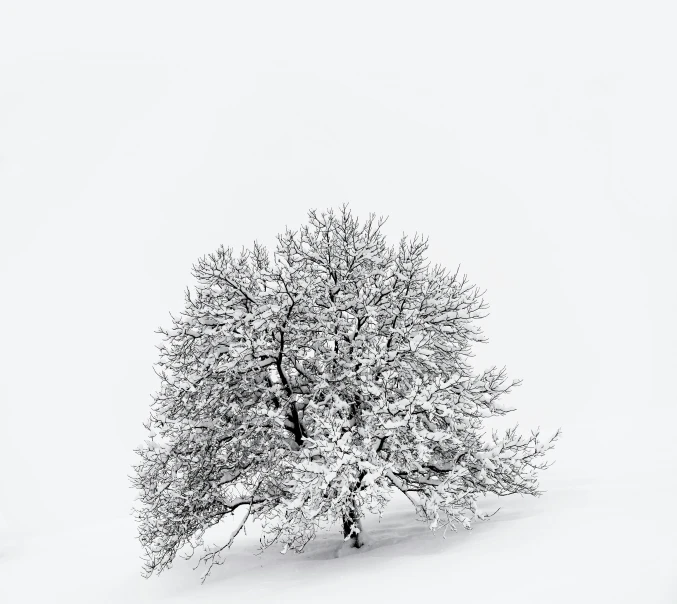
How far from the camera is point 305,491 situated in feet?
35.7

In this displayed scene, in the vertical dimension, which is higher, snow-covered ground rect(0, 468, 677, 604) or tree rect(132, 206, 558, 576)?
tree rect(132, 206, 558, 576)

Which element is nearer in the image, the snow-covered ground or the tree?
the snow-covered ground

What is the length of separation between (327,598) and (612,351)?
120404 mm

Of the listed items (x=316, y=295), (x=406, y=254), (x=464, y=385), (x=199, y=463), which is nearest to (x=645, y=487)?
(x=464, y=385)

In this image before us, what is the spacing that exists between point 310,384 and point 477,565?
5638mm

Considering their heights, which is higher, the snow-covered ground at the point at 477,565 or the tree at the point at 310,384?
the tree at the point at 310,384

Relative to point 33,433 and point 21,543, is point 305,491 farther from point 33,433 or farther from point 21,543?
point 33,433

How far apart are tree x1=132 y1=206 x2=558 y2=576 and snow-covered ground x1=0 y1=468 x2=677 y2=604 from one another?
84cm

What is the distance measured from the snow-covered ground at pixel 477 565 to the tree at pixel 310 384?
2.74ft

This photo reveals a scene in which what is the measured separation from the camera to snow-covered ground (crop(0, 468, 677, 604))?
8.54 metres

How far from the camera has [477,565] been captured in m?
10.0

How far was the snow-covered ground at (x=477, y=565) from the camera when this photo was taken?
28.0 feet

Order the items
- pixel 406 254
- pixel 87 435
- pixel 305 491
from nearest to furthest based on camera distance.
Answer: pixel 305 491
pixel 406 254
pixel 87 435

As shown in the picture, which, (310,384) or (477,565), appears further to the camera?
(310,384)
